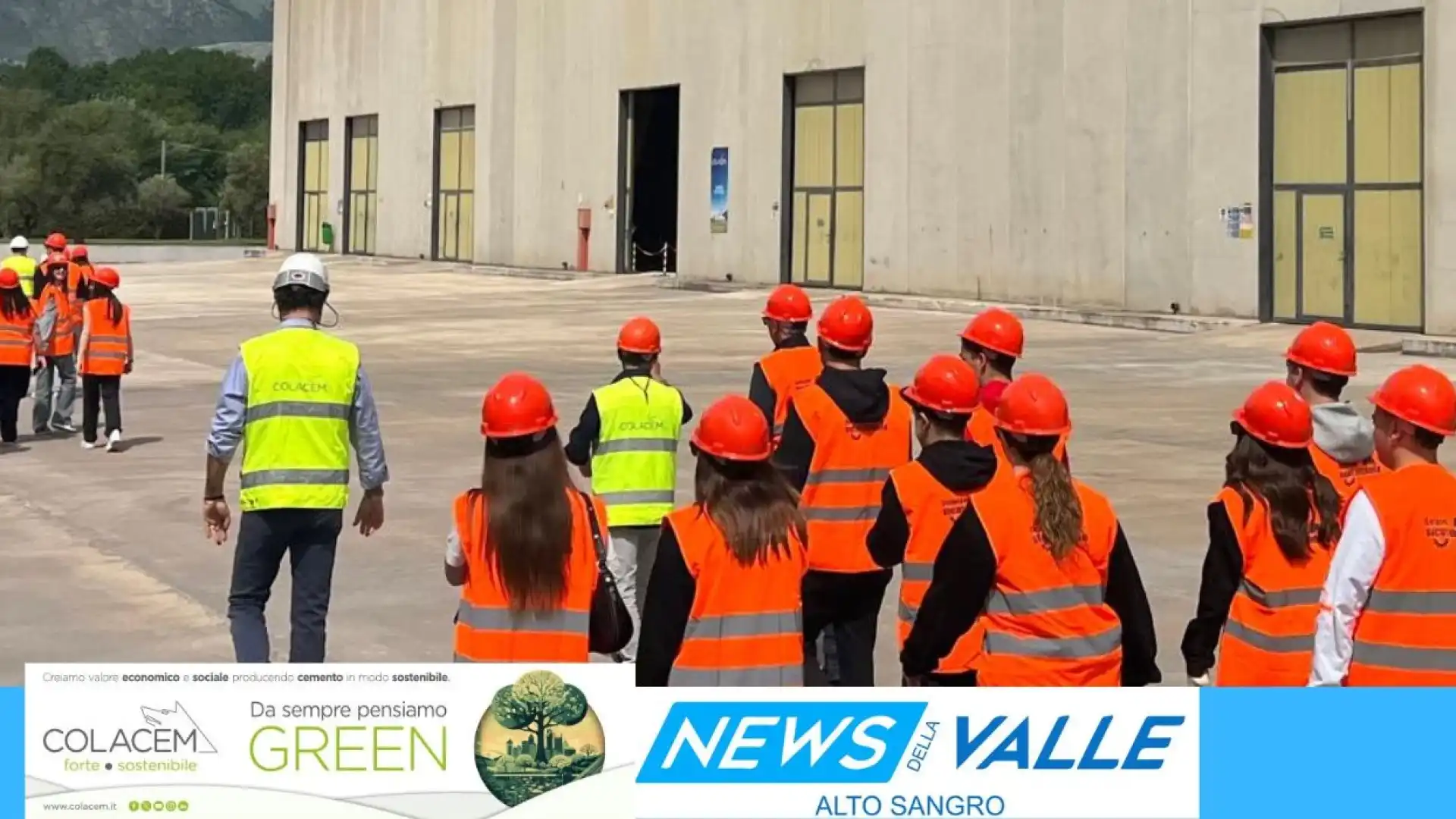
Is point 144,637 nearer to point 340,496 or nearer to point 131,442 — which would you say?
point 340,496

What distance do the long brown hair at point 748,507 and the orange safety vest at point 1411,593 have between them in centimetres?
176

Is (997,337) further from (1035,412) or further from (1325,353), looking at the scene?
(1035,412)

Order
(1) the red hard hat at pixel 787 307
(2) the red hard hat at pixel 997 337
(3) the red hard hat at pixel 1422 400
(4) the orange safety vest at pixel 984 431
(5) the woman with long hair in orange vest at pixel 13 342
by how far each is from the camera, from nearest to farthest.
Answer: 1. (3) the red hard hat at pixel 1422 400
2. (4) the orange safety vest at pixel 984 431
3. (2) the red hard hat at pixel 997 337
4. (1) the red hard hat at pixel 787 307
5. (5) the woman with long hair in orange vest at pixel 13 342

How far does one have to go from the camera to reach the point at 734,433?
6.11 m

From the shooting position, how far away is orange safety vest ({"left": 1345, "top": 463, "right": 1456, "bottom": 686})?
19.6 ft

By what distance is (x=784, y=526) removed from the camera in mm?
6090

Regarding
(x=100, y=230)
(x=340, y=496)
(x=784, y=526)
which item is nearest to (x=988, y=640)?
(x=784, y=526)

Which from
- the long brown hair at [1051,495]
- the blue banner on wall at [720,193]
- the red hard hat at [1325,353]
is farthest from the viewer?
the blue banner on wall at [720,193]

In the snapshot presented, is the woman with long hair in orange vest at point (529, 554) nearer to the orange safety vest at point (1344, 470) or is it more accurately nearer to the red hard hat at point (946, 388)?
the red hard hat at point (946, 388)

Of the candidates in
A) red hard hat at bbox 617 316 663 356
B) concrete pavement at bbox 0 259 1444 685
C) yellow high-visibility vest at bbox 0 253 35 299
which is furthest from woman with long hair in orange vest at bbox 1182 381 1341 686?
yellow high-visibility vest at bbox 0 253 35 299

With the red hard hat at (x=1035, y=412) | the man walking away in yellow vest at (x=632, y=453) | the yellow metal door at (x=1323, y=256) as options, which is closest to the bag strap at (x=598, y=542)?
the red hard hat at (x=1035, y=412)

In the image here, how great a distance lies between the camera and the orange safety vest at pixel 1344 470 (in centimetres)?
699

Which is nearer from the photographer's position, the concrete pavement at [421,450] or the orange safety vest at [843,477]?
the orange safety vest at [843,477]

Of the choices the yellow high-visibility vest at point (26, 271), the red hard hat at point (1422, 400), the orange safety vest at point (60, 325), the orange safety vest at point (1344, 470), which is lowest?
the orange safety vest at point (1344, 470)
